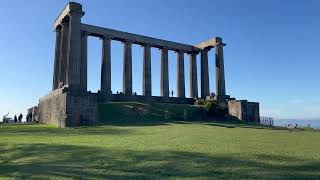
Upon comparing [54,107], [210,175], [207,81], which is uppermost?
[207,81]

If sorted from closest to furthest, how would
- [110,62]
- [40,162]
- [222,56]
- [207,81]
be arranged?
1. [40,162]
2. [110,62]
3. [222,56]
4. [207,81]

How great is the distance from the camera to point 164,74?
75.8 metres

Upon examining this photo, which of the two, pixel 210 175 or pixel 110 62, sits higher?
pixel 110 62

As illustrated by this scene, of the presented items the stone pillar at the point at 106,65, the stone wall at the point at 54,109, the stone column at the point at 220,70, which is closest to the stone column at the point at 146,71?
the stone pillar at the point at 106,65

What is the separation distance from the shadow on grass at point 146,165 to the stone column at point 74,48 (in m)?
34.0

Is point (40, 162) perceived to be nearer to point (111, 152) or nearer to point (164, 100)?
point (111, 152)

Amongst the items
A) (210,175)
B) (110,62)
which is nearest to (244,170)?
(210,175)

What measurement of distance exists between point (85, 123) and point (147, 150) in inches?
1025

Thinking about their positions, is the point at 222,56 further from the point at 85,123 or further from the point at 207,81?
the point at 85,123

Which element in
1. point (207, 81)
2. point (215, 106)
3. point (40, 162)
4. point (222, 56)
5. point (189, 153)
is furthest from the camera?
point (207, 81)

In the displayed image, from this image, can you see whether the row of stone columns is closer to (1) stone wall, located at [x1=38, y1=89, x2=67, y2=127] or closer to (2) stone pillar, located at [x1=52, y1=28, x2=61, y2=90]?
(2) stone pillar, located at [x1=52, y1=28, x2=61, y2=90]

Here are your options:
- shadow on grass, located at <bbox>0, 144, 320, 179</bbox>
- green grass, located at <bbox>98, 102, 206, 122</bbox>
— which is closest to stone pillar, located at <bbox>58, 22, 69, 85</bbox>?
green grass, located at <bbox>98, 102, 206, 122</bbox>

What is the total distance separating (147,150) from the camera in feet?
55.9

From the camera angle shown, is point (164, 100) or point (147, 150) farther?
point (164, 100)
